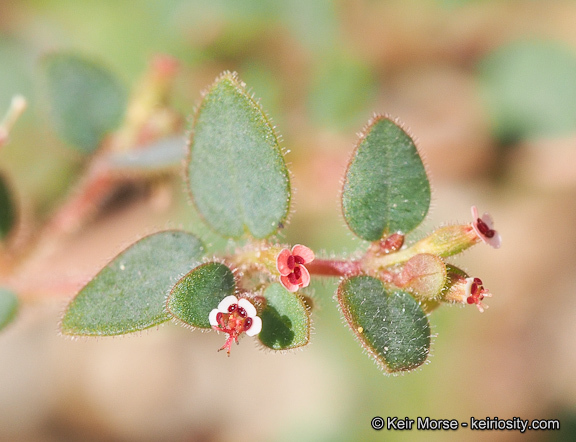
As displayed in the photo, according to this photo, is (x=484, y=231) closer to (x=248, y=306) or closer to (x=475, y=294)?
(x=475, y=294)

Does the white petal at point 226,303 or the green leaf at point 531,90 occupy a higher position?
the green leaf at point 531,90

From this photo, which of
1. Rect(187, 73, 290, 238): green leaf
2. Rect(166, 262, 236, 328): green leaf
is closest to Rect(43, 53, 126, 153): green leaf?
Rect(187, 73, 290, 238): green leaf

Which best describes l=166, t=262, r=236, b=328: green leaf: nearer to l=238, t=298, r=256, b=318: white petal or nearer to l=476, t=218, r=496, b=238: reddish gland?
l=238, t=298, r=256, b=318: white petal

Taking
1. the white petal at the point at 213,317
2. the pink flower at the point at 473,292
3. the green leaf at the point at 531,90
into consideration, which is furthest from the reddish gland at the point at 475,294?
the green leaf at the point at 531,90

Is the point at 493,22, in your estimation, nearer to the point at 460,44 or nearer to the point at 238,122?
the point at 460,44

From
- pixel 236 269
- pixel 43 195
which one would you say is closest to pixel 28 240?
pixel 43 195

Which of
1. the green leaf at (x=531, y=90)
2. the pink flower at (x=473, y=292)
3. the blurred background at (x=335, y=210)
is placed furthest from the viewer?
the green leaf at (x=531, y=90)

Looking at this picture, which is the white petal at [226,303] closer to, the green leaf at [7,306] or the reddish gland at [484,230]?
the reddish gland at [484,230]

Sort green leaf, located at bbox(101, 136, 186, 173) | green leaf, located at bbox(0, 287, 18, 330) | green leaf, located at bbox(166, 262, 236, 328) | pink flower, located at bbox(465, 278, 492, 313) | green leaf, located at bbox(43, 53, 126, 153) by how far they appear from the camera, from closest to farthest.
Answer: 1. green leaf, located at bbox(166, 262, 236, 328)
2. pink flower, located at bbox(465, 278, 492, 313)
3. green leaf, located at bbox(0, 287, 18, 330)
4. green leaf, located at bbox(101, 136, 186, 173)
5. green leaf, located at bbox(43, 53, 126, 153)
